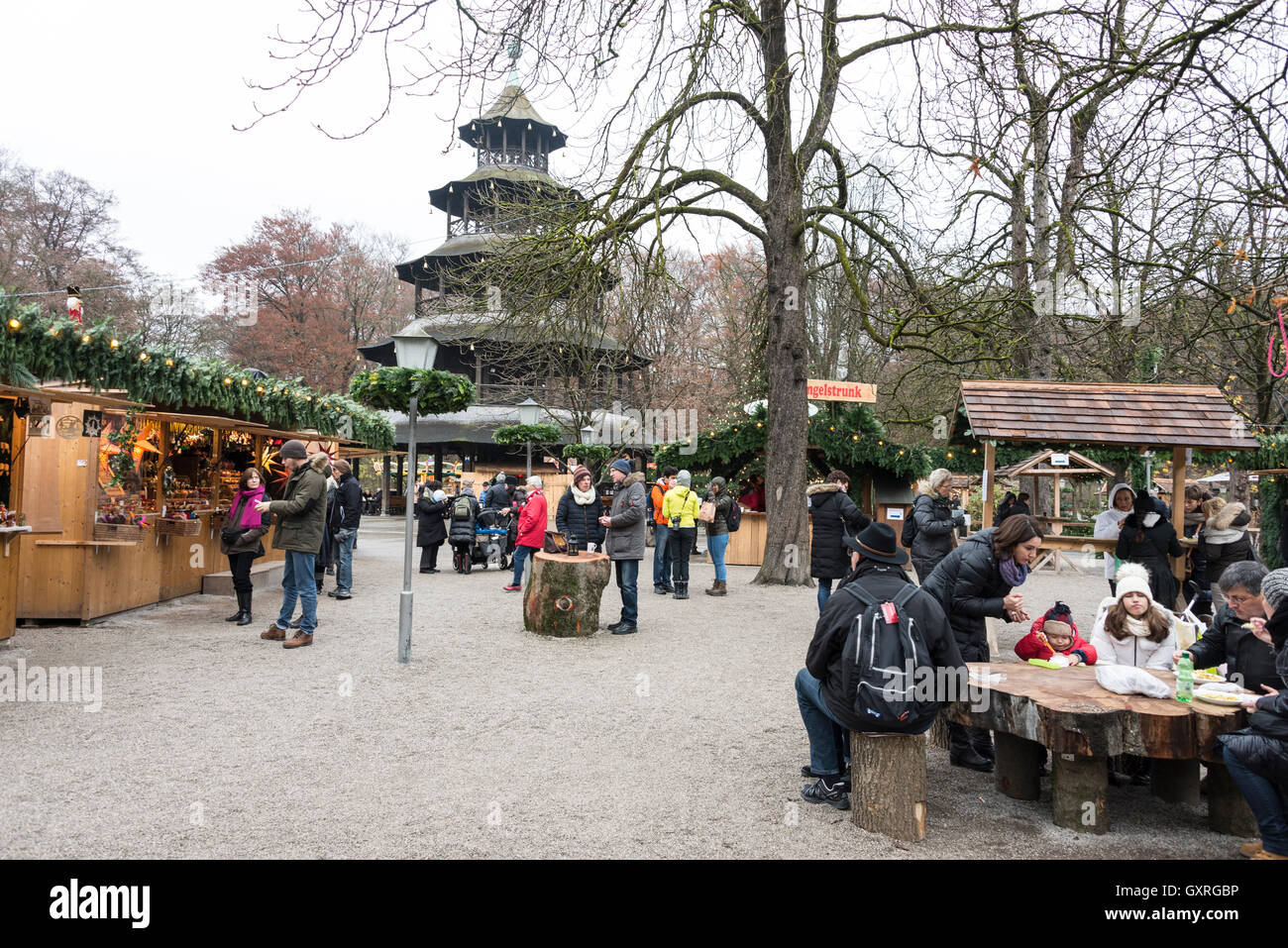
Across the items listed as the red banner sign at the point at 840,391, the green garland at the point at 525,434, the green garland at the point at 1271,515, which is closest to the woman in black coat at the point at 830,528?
the red banner sign at the point at 840,391

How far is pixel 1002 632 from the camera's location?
10.4 metres

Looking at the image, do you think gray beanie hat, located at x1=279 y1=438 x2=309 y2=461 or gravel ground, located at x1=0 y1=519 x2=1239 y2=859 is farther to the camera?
gray beanie hat, located at x1=279 y1=438 x2=309 y2=461

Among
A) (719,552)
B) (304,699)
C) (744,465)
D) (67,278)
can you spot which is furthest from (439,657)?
(67,278)

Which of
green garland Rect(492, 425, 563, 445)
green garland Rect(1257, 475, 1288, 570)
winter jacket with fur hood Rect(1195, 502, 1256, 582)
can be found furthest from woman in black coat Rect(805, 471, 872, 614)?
green garland Rect(492, 425, 563, 445)

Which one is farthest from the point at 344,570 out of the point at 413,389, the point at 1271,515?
the point at 1271,515

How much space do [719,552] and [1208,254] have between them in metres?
7.72

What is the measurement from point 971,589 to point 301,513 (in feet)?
20.0

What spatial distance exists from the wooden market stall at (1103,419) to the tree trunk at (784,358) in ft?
17.5

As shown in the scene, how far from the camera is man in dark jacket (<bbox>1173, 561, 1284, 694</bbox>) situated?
422cm

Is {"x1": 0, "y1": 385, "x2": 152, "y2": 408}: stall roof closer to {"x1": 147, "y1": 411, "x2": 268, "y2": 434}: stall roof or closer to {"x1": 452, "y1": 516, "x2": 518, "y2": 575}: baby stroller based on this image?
{"x1": 147, "y1": 411, "x2": 268, "y2": 434}: stall roof

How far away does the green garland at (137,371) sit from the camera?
6.88 meters

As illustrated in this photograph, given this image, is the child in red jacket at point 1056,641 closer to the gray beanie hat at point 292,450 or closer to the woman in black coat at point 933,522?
the woman in black coat at point 933,522

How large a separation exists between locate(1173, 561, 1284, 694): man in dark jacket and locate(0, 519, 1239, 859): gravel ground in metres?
0.81
